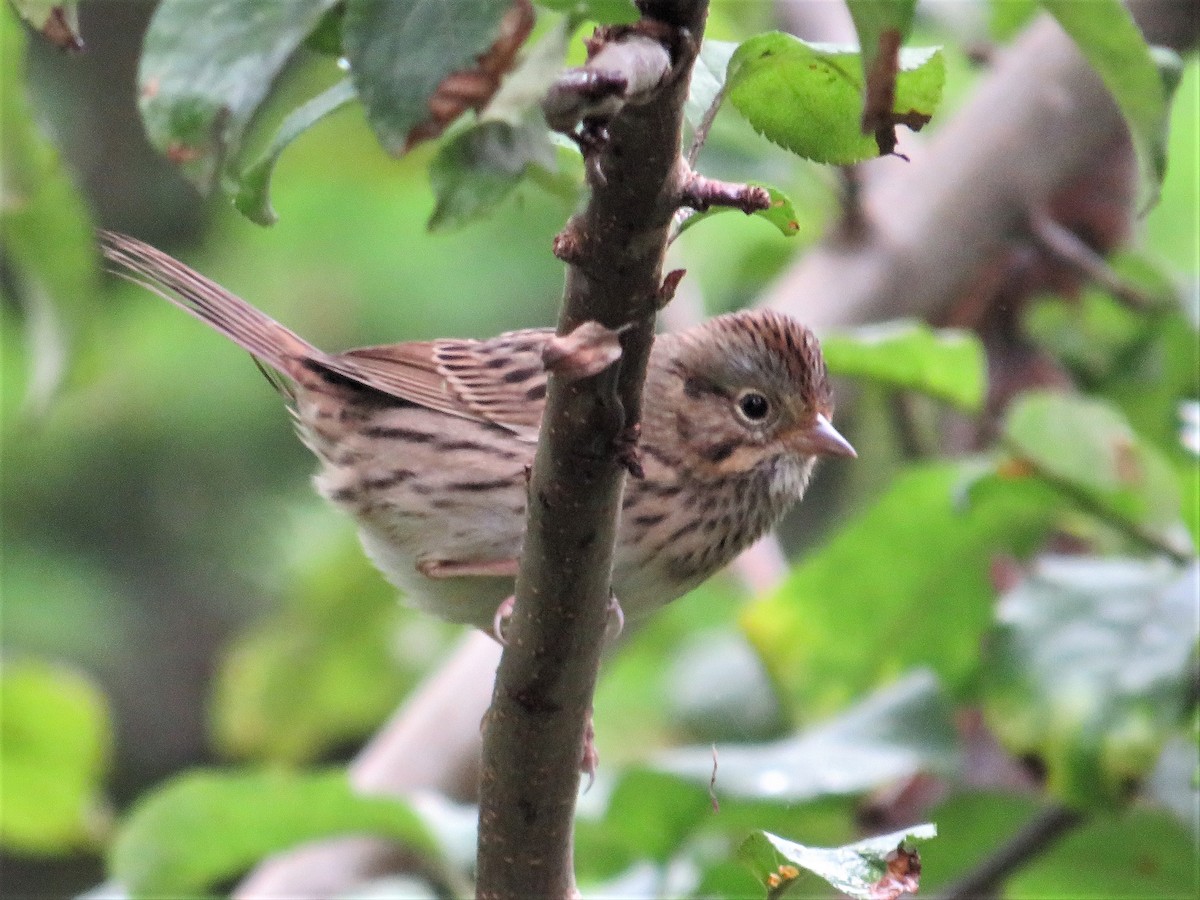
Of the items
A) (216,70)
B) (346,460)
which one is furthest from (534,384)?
(216,70)

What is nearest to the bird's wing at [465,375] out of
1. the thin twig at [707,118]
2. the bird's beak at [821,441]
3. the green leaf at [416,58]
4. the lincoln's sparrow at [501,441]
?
the lincoln's sparrow at [501,441]

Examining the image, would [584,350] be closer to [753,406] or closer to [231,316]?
[753,406]

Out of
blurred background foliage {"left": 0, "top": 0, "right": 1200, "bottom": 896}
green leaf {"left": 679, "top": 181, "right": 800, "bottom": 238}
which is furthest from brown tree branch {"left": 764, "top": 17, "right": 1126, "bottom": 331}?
green leaf {"left": 679, "top": 181, "right": 800, "bottom": 238}

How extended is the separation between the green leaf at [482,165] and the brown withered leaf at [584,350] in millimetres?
168

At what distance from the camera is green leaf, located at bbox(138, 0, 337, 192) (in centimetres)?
95

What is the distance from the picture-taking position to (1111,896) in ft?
8.27

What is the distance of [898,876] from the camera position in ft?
4.32

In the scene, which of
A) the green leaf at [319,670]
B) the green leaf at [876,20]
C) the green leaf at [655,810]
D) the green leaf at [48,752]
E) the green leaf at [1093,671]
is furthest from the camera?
the green leaf at [319,670]

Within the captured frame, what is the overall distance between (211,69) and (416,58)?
133mm

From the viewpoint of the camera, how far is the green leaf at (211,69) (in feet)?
3.11

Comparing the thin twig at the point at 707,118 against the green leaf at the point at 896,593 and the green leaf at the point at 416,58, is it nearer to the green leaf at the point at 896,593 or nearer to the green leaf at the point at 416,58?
the green leaf at the point at 416,58

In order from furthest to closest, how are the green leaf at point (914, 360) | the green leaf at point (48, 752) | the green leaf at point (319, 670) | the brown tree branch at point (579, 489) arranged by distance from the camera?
the green leaf at point (319, 670) < the green leaf at point (48, 752) < the green leaf at point (914, 360) < the brown tree branch at point (579, 489)

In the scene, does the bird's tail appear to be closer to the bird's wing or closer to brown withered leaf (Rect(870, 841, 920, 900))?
the bird's wing

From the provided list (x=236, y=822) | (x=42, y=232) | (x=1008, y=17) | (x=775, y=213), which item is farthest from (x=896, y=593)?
(x=775, y=213)
